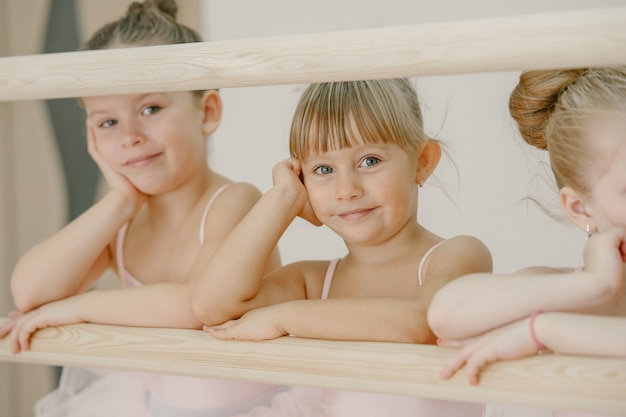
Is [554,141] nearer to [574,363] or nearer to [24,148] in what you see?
[574,363]

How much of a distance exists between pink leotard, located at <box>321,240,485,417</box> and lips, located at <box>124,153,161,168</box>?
0.43 m

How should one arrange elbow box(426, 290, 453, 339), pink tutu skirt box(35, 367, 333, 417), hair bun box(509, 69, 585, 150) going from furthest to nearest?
pink tutu skirt box(35, 367, 333, 417) < hair bun box(509, 69, 585, 150) < elbow box(426, 290, 453, 339)

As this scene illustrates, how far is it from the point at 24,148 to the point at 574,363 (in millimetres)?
1518

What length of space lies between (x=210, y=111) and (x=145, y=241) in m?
0.23

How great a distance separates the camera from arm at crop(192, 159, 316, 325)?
954 mm

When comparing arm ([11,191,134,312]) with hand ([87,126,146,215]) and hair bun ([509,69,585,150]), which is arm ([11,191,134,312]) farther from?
hair bun ([509,69,585,150])

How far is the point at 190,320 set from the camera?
1.01 m

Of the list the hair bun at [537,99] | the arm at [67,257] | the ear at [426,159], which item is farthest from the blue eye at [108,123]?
the hair bun at [537,99]

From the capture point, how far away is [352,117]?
0.98 meters

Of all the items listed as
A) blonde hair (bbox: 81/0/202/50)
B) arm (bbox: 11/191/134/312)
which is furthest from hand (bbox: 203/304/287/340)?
blonde hair (bbox: 81/0/202/50)

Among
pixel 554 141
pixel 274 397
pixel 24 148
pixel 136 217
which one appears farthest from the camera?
pixel 24 148

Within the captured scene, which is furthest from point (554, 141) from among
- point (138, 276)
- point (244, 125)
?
point (244, 125)

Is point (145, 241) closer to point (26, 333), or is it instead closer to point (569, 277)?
point (26, 333)

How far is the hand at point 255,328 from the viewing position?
0.88 m
